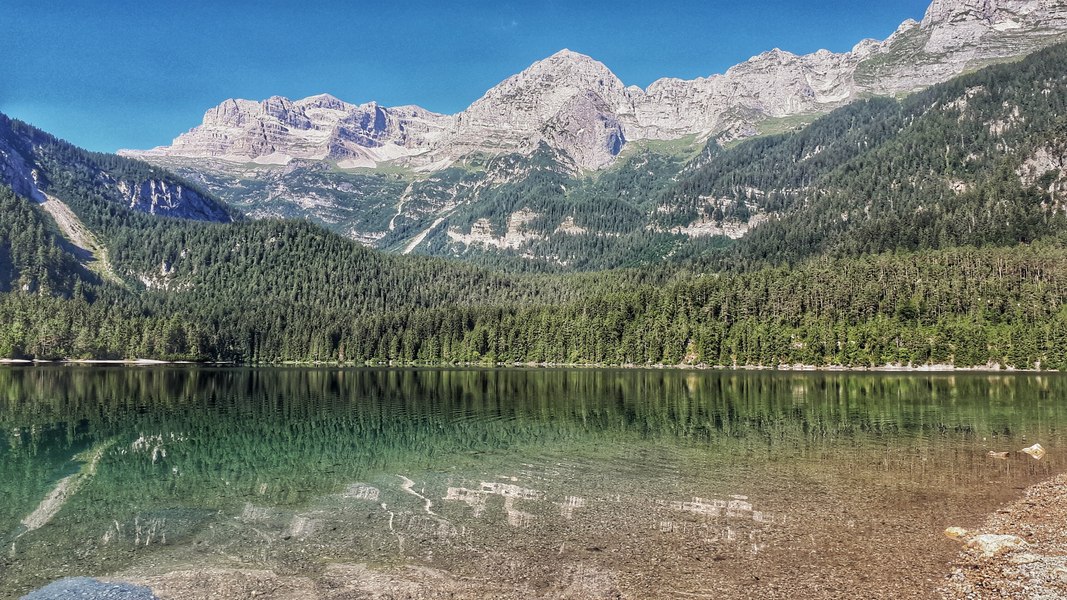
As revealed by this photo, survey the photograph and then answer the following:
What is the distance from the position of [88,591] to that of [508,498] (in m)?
19.0

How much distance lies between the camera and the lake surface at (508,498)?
24.0 m

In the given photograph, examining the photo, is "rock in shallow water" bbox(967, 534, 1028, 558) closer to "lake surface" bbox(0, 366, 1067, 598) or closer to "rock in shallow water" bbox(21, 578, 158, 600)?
"lake surface" bbox(0, 366, 1067, 598)

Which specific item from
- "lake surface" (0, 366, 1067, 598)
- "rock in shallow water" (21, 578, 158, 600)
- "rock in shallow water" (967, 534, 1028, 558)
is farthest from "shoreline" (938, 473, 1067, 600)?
"rock in shallow water" (21, 578, 158, 600)

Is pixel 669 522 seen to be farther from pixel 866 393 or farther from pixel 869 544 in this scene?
pixel 866 393

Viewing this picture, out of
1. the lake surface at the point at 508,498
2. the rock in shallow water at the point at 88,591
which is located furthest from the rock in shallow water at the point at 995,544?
the rock in shallow water at the point at 88,591

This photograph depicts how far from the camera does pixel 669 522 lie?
1199 inches

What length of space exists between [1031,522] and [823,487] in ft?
31.7

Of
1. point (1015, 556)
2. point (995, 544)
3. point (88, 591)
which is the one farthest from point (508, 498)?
point (1015, 556)

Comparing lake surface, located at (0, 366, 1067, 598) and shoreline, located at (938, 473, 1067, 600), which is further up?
shoreline, located at (938, 473, 1067, 600)

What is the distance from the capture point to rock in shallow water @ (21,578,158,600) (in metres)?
22.0

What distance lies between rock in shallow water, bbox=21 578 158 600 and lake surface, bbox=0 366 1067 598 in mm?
682

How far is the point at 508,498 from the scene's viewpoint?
35500 millimetres

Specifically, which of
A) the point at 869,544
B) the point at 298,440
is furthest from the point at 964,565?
the point at 298,440

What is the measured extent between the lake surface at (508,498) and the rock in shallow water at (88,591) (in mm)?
682
